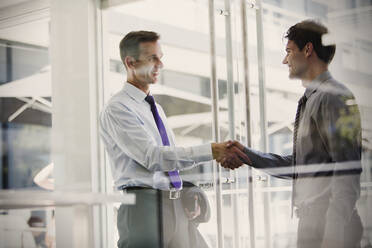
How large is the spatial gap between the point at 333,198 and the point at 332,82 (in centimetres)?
63

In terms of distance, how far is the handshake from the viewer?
10.7 feet

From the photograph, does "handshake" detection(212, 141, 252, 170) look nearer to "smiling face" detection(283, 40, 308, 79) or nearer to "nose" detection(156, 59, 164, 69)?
"smiling face" detection(283, 40, 308, 79)

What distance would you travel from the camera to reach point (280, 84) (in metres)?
3.15

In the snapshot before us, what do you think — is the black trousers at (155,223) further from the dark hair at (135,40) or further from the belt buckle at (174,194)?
the dark hair at (135,40)

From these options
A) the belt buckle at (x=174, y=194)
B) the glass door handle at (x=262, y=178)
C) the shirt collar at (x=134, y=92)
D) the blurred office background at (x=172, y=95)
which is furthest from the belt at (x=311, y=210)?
the shirt collar at (x=134, y=92)

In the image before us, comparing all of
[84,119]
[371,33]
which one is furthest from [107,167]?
[371,33]

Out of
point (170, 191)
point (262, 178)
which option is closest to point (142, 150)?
point (170, 191)

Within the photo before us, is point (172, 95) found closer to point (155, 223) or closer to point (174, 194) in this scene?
point (174, 194)

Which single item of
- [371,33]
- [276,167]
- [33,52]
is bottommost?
[276,167]

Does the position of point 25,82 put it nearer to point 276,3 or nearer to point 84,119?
point 84,119

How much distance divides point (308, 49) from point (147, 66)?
112 cm

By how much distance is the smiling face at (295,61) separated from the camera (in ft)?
9.78

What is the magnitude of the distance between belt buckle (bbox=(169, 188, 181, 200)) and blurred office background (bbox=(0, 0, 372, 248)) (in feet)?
0.44

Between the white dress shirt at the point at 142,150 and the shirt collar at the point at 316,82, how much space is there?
2.44 ft
